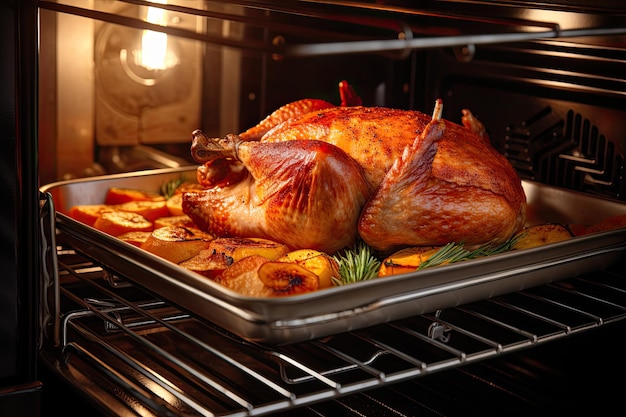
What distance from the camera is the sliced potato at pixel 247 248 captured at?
134cm

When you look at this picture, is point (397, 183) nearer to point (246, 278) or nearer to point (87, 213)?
point (246, 278)

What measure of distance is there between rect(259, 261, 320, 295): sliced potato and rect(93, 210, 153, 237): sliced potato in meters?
0.49

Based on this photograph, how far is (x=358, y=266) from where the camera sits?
1350 millimetres

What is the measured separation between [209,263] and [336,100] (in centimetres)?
90

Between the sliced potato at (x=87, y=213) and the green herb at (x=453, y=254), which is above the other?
the green herb at (x=453, y=254)

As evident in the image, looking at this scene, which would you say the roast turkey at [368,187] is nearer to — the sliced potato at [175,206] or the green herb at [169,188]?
the sliced potato at [175,206]

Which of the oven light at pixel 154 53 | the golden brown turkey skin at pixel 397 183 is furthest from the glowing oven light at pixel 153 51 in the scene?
the golden brown turkey skin at pixel 397 183

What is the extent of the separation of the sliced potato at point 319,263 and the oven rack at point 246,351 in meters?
0.09

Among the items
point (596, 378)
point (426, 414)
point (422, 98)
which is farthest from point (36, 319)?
point (422, 98)

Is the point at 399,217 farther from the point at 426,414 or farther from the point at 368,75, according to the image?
the point at 368,75

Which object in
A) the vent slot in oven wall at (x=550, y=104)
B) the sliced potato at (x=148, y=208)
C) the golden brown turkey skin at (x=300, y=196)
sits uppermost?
the vent slot in oven wall at (x=550, y=104)

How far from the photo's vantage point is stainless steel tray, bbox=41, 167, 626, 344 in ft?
3.43

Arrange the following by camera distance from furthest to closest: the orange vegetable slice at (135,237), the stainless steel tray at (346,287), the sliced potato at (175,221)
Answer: the sliced potato at (175,221) < the orange vegetable slice at (135,237) < the stainless steel tray at (346,287)

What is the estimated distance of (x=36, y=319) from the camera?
3.76ft
